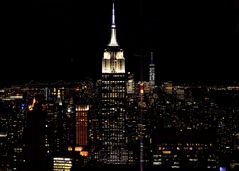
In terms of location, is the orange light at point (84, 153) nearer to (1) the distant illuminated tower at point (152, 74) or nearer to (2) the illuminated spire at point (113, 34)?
(1) the distant illuminated tower at point (152, 74)

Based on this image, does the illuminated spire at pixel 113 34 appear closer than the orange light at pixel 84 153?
Yes

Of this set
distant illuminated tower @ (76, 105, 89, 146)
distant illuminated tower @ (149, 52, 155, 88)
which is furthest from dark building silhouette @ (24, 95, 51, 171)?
distant illuminated tower @ (149, 52, 155, 88)

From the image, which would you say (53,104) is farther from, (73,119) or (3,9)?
(3,9)

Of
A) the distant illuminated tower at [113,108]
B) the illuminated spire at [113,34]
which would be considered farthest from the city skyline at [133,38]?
the distant illuminated tower at [113,108]

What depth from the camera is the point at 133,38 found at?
14.9 feet

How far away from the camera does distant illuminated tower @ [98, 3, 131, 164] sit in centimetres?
489

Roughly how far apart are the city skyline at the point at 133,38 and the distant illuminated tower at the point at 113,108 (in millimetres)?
212

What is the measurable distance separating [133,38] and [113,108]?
154 cm

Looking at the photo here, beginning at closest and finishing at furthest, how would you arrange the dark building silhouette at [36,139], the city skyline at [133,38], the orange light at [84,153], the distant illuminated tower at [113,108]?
the city skyline at [133,38], the dark building silhouette at [36,139], the orange light at [84,153], the distant illuminated tower at [113,108]


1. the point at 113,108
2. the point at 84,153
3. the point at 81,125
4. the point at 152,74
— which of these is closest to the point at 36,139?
the point at 84,153

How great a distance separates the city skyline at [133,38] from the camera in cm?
372

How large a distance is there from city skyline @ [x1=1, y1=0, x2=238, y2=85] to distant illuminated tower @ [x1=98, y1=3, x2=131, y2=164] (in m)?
0.21

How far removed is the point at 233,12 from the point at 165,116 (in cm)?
146

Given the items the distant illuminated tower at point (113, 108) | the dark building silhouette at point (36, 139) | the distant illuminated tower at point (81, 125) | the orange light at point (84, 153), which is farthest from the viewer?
the distant illuminated tower at point (81, 125)
